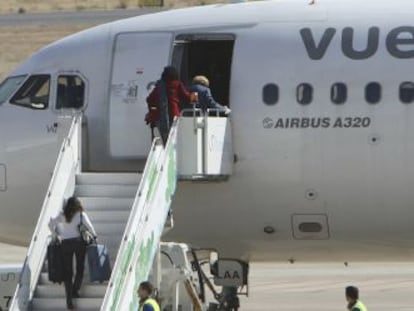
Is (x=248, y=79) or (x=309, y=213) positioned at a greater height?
(x=248, y=79)

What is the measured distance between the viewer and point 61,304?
22.4 meters

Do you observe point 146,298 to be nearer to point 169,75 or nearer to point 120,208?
point 120,208

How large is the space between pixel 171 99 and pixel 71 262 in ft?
9.31

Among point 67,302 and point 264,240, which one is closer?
point 67,302

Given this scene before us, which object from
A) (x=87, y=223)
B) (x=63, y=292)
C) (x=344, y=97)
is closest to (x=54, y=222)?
(x=87, y=223)

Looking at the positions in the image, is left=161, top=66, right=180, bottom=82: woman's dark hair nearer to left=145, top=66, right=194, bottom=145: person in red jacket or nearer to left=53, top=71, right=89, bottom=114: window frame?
left=145, top=66, right=194, bottom=145: person in red jacket

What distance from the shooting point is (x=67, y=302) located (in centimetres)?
2233

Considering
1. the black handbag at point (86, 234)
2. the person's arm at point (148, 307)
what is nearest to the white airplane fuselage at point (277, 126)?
the black handbag at point (86, 234)

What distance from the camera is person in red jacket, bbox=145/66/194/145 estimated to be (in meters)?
23.3

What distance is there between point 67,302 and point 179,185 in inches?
113

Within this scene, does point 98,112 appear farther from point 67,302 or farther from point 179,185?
point 67,302

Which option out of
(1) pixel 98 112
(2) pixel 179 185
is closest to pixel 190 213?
(2) pixel 179 185

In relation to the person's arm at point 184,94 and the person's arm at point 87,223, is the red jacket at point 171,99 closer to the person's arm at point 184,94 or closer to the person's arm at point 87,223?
the person's arm at point 184,94

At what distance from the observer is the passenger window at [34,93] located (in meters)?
25.0
